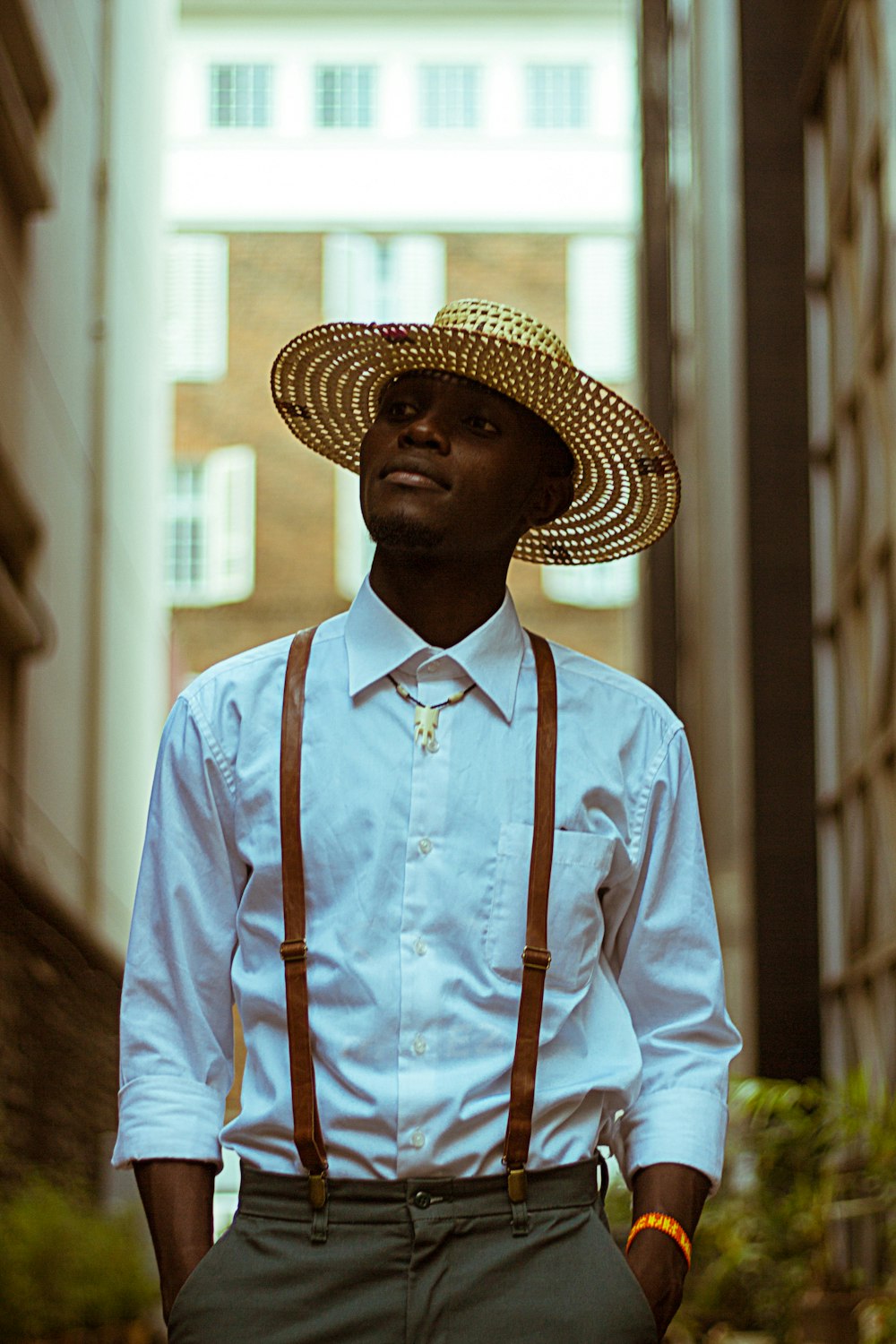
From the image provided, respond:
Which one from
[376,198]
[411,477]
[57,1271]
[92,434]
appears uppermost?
[376,198]

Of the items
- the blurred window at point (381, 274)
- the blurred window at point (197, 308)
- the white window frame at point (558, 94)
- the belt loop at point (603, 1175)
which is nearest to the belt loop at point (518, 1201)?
the belt loop at point (603, 1175)

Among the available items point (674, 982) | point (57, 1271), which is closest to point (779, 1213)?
point (57, 1271)

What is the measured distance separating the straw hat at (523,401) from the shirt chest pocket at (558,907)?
54 centimetres

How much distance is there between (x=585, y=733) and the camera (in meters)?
2.19

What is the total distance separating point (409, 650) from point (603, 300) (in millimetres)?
23340

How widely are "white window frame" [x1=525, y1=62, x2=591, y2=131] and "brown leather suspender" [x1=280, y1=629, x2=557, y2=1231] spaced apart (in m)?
23.9

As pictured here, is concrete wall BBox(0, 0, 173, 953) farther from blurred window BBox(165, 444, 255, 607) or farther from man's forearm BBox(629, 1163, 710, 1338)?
blurred window BBox(165, 444, 255, 607)

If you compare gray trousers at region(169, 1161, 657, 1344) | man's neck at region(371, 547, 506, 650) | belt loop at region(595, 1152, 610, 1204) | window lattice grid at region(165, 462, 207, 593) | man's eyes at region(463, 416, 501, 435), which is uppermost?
window lattice grid at region(165, 462, 207, 593)

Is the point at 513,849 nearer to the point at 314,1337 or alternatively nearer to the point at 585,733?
the point at 585,733

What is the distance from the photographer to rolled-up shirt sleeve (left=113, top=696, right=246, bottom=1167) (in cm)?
198

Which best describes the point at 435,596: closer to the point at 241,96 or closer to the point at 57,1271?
the point at 57,1271

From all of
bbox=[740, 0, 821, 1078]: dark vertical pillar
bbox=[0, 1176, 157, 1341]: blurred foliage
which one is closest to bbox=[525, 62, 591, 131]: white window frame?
bbox=[740, 0, 821, 1078]: dark vertical pillar

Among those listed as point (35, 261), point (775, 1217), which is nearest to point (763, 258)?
point (35, 261)

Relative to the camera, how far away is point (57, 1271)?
810cm
